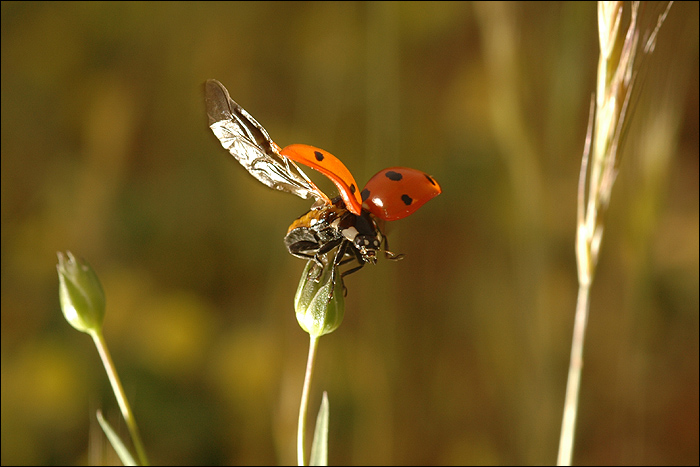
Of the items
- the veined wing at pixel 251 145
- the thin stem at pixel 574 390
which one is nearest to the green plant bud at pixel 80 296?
the veined wing at pixel 251 145

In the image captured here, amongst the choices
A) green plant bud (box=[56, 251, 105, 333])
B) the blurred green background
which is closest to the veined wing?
green plant bud (box=[56, 251, 105, 333])

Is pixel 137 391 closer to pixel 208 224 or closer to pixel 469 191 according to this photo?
pixel 208 224

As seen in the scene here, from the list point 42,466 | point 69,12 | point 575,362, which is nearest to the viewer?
point 575,362

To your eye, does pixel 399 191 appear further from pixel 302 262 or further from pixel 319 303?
pixel 302 262

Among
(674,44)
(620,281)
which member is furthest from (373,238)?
(620,281)

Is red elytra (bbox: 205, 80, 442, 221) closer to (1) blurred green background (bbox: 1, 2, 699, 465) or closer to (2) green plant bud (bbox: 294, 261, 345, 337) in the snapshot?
(2) green plant bud (bbox: 294, 261, 345, 337)

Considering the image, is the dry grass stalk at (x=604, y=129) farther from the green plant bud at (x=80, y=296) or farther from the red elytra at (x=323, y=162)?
the green plant bud at (x=80, y=296)

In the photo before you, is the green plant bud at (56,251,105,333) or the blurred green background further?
the blurred green background
